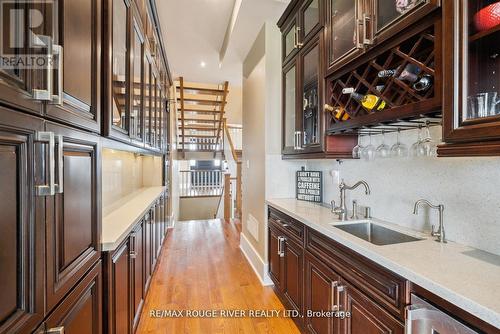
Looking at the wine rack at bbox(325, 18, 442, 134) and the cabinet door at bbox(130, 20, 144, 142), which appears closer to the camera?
the wine rack at bbox(325, 18, 442, 134)

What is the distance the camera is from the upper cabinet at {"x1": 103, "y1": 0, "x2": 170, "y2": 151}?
4.17 feet

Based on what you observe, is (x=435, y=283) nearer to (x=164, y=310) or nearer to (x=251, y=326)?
(x=251, y=326)

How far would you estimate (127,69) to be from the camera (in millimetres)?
1632

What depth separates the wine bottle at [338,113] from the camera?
1706 millimetres

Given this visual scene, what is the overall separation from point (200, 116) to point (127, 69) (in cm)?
512

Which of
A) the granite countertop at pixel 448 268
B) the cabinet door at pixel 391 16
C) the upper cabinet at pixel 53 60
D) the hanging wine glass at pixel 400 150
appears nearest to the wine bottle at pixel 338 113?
the hanging wine glass at pixel 400 150

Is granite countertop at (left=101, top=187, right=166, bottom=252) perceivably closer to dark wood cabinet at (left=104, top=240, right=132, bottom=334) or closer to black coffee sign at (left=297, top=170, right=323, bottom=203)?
dark wood cabinet at (left=104, top=240, right=132, bottom=334)

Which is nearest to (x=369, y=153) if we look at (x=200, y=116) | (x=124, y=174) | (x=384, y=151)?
(x=384, y=151)

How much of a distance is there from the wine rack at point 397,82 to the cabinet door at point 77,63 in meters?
1.41

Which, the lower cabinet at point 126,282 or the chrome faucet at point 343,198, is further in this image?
the chrome faucet at point 343,198

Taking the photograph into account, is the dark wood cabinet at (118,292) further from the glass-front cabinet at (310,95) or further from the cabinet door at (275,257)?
the glass-front cabinet at (310,95)

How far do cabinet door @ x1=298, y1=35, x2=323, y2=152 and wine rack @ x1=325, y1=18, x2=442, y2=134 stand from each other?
0.77ft

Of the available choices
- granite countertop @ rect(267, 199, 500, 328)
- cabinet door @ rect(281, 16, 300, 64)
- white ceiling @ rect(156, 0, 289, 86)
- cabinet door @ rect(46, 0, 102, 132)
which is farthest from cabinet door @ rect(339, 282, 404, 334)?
white ceiling @ rect(156, 0, 289, 86)

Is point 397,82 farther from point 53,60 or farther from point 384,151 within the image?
point 53,60
